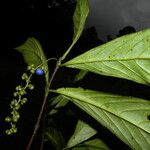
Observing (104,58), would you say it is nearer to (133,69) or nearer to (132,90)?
(133,69)

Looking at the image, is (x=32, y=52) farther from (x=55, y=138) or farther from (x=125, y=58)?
(x=125, y=58)

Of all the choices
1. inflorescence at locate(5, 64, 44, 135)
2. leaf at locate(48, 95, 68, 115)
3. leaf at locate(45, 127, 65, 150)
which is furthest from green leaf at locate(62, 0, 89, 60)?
leaf at locate(45, 127, 65, 150)

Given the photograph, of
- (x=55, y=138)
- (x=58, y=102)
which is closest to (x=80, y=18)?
(x=58, y=102)

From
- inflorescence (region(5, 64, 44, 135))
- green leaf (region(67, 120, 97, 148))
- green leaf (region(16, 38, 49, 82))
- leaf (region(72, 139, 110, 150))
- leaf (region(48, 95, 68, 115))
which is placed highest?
green leaf (region(16, 38, 49, 82))

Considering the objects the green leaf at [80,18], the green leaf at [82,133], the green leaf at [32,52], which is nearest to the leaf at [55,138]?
the green leaf at [82,133]

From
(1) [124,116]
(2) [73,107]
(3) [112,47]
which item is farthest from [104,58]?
(2) [73,107]

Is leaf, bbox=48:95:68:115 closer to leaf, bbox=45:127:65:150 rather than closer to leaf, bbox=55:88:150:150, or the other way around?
leaf, bbox=45:127:65:150
